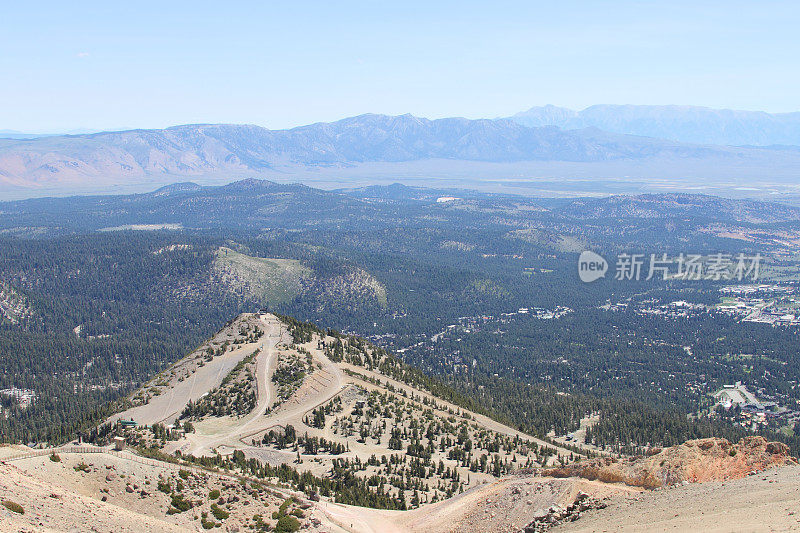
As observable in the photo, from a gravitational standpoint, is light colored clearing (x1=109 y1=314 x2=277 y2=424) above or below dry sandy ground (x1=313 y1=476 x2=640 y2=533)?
below

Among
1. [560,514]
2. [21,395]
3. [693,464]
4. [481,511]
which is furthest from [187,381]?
[693,464]

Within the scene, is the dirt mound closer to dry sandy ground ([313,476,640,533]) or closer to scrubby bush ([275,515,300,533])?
A: dry sandy ground ([313,476,640,533])

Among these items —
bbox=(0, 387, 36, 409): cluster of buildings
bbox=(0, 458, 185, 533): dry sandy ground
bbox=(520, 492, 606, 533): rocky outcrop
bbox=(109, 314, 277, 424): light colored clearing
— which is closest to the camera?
bbox=(0, 458, 185, 533): dry sandy ground

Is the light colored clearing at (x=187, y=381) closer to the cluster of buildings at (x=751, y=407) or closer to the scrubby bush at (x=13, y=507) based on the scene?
the scrubby bush at (x=13, y=507)

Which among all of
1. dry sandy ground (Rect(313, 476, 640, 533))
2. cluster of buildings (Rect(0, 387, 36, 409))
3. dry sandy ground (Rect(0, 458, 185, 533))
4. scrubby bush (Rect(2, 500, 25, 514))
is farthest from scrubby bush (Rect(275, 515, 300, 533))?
cluster of buildings (Rect(0, 387, 36, 409))

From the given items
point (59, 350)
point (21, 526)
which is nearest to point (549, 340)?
point (59, 350)

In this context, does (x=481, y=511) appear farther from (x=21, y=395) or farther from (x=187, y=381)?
(x=21, y=395)
